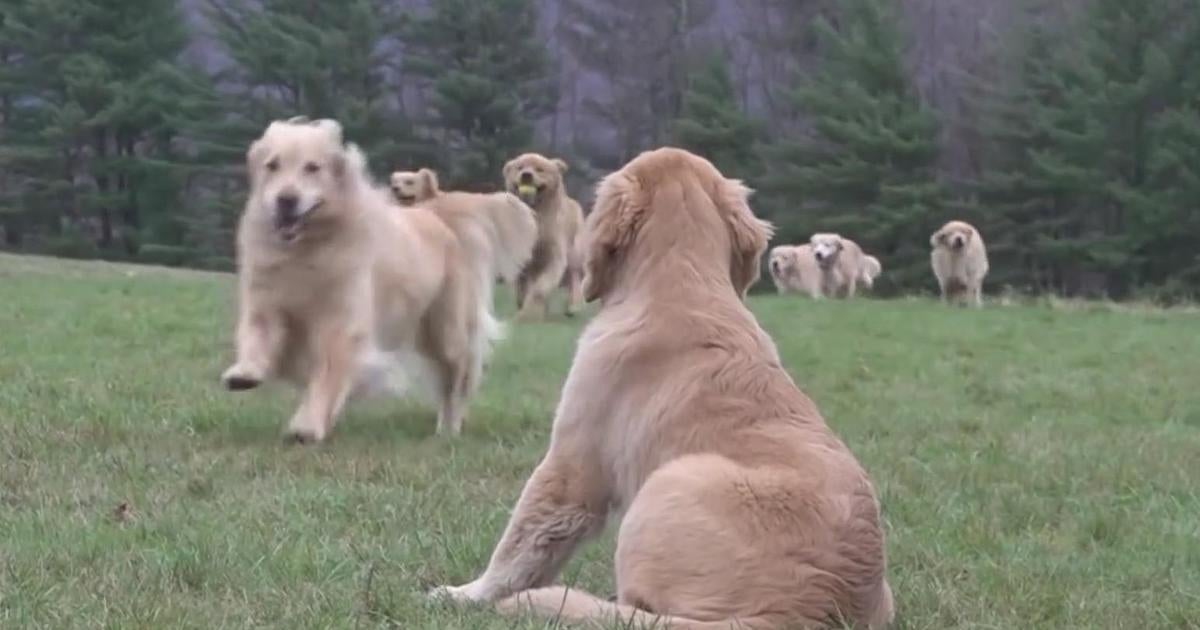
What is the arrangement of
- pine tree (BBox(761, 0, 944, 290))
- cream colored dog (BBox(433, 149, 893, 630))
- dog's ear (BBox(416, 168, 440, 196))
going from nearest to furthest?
cream colored dog (BBox(433, 149, 893, 630)), dog's ear (BBox(416, 168, 440, 196)), pine tree (BBox(761, 0, 944, 290))

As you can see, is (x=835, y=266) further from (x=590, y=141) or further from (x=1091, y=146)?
(x=590, y=141)

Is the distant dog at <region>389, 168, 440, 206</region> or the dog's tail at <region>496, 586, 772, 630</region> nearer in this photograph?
the dog's tail at <region>496, 586, 772, 630</region>

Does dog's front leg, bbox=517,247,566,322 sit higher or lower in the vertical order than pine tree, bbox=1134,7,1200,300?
lower

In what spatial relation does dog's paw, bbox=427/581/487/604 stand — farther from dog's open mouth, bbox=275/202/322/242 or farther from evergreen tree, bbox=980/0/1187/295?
evergreen tree, bbox=980/0/1187/295

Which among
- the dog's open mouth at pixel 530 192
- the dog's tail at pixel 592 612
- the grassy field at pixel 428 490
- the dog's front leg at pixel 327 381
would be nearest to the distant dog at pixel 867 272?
the dog's open mouth at pixel 530 192

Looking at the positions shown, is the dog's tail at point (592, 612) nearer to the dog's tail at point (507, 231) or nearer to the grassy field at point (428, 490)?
the grassy field at point (428, 490)

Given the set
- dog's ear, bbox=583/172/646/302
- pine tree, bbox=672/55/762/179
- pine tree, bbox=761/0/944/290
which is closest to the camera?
dog's ear, bbox=583/172/646/302

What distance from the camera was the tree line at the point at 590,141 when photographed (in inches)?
1280

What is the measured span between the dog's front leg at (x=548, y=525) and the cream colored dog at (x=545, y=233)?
10.6 metres

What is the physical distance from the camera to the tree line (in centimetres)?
3250

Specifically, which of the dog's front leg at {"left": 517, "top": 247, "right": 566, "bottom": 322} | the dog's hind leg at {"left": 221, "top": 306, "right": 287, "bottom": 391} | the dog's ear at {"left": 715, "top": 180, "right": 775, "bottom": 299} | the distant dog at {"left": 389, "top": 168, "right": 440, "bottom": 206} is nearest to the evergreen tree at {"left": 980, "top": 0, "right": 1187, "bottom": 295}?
the dog's front leg at {"left": 517, "top": 247, "right": 566, "bottom": 322}

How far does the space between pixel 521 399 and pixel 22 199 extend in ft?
95.2

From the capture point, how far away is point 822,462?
3549mm

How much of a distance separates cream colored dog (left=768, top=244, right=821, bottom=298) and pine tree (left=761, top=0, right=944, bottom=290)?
700cm
